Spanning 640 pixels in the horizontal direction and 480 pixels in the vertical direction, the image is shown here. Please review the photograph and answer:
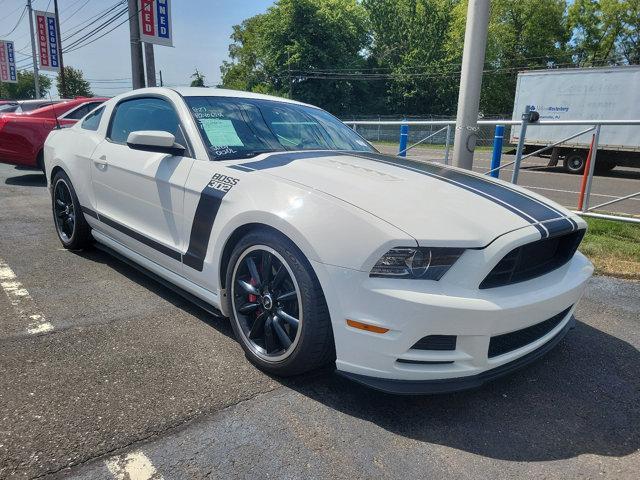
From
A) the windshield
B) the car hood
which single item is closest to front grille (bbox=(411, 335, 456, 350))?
the car hood

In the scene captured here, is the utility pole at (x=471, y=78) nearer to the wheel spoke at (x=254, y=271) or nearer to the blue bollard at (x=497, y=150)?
the blue bollard at (x=497, y=150)

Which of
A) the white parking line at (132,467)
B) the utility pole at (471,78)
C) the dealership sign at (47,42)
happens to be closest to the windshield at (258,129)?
the white parking line at (132,467)

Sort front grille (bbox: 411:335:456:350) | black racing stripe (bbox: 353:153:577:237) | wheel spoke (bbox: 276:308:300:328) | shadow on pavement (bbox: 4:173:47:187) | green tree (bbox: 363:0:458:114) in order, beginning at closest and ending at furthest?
front grille (bbox: 411:335:456:350), wheel spoke (bbox: 276:308:300:328), black racing stripe (bbox: 353:153:577:237), shadow on pavement (bbox: 4:173:47:187), green tree (bbox: 363:0:458:114)

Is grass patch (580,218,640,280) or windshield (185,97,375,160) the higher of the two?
windshield (185,97,375,160)

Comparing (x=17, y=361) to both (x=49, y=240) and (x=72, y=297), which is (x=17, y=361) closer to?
(x=72, y=297)

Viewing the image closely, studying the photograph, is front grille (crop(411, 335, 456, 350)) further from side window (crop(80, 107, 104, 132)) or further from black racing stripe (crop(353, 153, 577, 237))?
side window (crop(80, 107, 104, 132))

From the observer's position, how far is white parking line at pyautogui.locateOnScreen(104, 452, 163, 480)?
73.4 inches

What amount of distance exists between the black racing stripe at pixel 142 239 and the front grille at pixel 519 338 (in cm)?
196

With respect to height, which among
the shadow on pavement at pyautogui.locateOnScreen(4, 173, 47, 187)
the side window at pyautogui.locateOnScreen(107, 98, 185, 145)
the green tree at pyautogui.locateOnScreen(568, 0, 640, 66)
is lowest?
the shadow on pavement at pyautogui.locateOnScreen(4, 173, 47, 187)

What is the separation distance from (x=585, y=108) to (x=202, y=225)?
18.5 meters

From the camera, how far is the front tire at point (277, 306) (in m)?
2.32

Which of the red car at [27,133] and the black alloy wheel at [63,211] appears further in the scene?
the red car at [27,133]

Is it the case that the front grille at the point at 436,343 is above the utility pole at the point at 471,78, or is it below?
below

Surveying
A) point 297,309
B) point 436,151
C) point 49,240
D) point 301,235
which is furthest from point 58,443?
point 436,151
